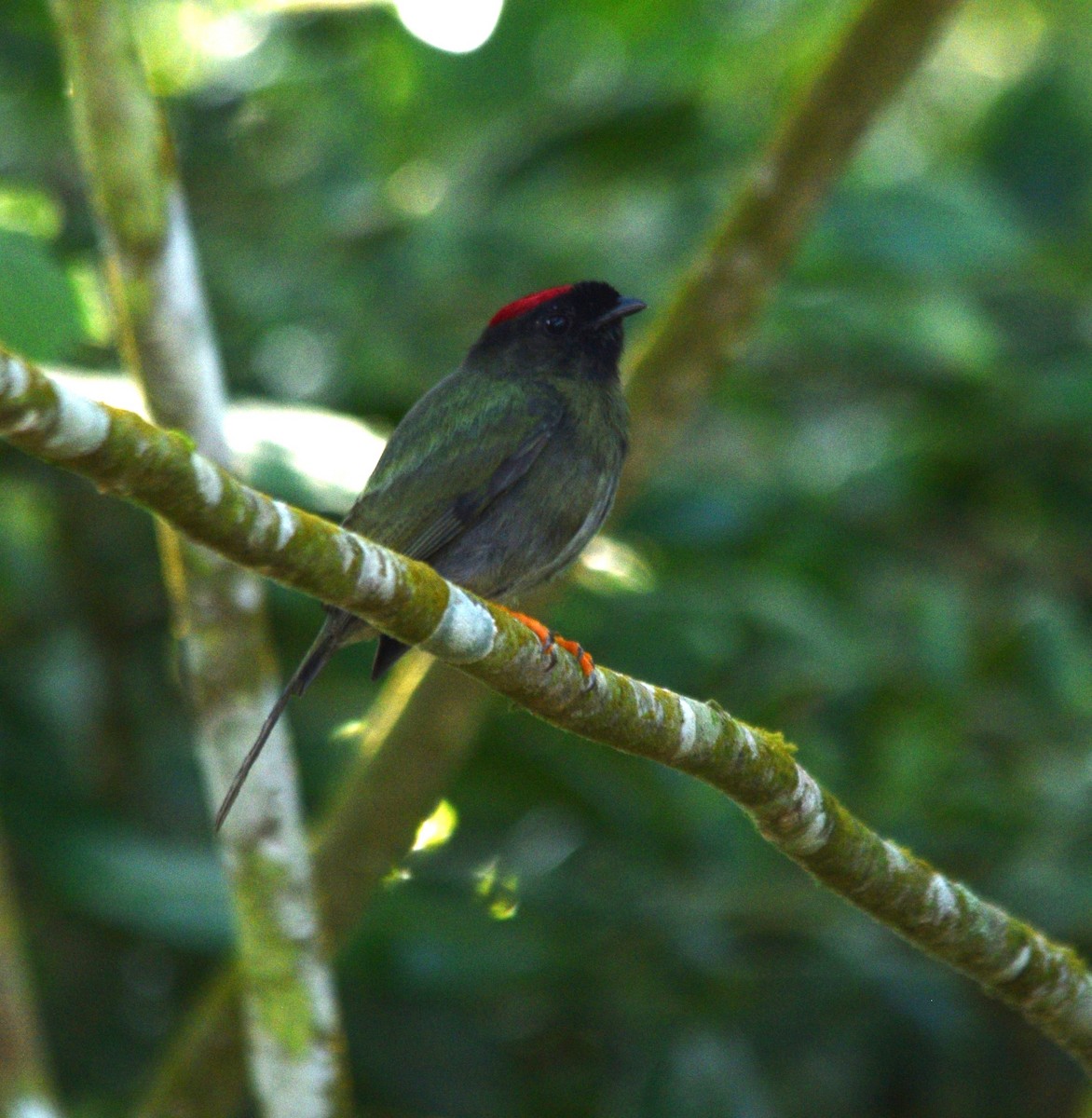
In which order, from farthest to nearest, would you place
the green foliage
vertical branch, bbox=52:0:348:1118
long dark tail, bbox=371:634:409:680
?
1. the green foliage
2. long dark tail, bbox=371:634:409:680
3. vertical branch, bbox=52:0:348:1118

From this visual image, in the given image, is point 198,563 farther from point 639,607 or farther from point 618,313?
point 639,607

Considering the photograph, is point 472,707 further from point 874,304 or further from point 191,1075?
point 874,304

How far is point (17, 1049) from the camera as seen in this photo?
3322mm

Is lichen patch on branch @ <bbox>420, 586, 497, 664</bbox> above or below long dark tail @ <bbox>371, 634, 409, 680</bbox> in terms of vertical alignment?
below

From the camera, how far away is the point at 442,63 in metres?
5.70

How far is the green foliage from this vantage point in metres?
4.84

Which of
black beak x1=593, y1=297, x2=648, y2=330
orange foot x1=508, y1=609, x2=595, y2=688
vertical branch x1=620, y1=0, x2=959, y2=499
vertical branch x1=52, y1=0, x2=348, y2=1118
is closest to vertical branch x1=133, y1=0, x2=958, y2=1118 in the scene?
vertical branch x1=620, y1=0, x2=959, y2=499

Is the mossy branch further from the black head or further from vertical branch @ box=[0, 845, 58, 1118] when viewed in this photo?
the black head

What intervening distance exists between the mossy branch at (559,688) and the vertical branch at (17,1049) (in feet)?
4.64

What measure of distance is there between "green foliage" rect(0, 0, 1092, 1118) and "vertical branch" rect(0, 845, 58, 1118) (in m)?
0.94

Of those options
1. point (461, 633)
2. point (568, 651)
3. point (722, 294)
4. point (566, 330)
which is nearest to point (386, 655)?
point (566, 330)

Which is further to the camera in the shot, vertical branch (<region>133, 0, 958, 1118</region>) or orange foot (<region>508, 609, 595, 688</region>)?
vertical branch (<region>133, 0, 958, 1118</region>)

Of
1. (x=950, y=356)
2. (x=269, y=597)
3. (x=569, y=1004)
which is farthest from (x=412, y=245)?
(x=569, y=1004)

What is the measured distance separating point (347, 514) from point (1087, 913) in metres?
2.27
